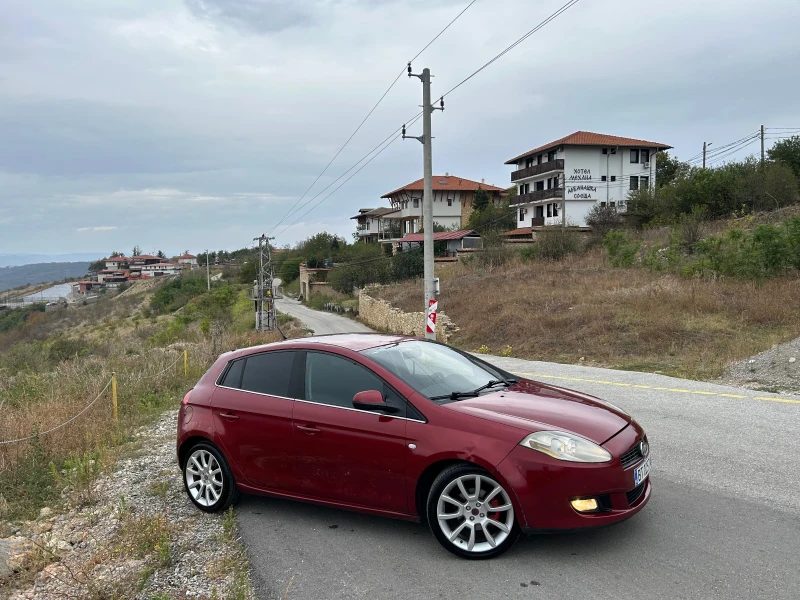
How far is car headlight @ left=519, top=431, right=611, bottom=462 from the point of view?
4348 millimetres

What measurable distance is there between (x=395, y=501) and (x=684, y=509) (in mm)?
2341

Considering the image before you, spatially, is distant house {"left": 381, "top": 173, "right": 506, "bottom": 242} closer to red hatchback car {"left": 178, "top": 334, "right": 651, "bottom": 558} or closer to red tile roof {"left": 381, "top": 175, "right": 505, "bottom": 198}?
red tile roof {"left": 381, "top": 175, "right": 505, "bottom": 198}

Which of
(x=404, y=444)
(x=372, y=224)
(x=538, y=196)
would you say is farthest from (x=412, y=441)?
(x=372, y=224)

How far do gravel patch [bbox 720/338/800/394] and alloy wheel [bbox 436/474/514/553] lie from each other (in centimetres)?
827

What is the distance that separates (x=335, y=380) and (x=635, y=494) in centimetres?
242

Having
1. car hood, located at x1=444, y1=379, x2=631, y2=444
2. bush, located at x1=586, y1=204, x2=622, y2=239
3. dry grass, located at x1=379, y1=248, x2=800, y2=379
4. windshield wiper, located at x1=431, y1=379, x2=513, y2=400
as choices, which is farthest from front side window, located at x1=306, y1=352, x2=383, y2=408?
bush, located at x1=586, y1=204, x2=622, y2=239

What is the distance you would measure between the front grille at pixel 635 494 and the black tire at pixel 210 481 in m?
3.33

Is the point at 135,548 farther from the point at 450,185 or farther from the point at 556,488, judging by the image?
the point at 450,185

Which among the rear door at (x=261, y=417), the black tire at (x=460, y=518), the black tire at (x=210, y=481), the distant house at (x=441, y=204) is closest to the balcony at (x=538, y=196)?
the distant house at (x=441, y=204)

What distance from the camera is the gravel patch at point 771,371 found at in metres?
11.1

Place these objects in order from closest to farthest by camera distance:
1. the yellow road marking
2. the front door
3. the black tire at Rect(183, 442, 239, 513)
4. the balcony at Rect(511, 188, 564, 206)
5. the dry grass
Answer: the front door < the black tire at Rect(183, 442, 239, 513) < the yellow road marking < the dry grass < the balcony at Rect(511, 188, 564, 206)

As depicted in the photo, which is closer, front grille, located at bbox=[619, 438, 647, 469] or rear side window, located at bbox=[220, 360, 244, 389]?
front grille, located at bbox=[619, 438, 647, 469]

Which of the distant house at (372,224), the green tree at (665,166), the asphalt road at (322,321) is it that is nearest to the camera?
the asphalt road at (322,321)

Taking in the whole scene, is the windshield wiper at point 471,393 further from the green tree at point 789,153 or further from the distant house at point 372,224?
the distant house at point 372,224
